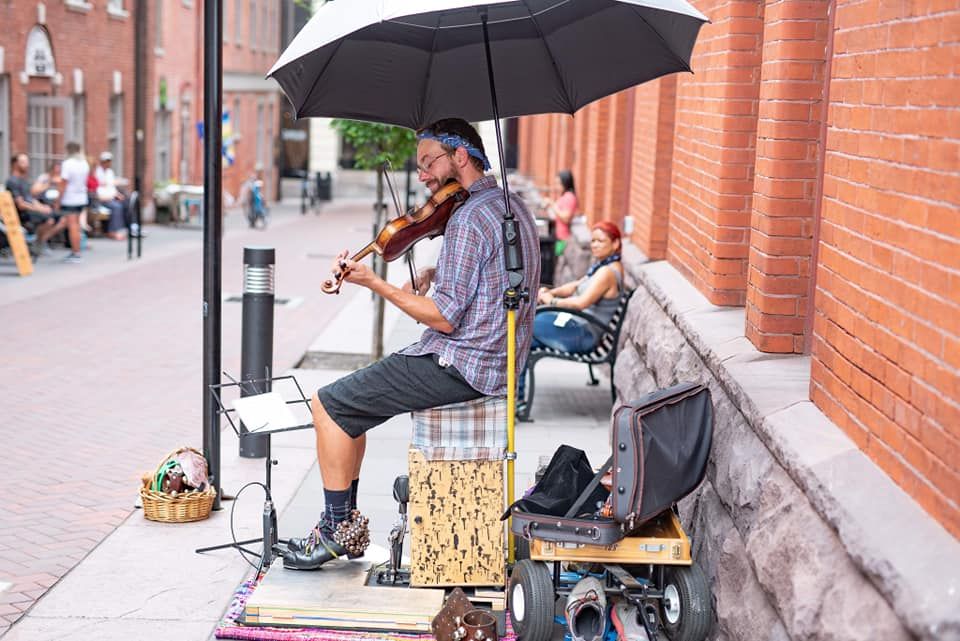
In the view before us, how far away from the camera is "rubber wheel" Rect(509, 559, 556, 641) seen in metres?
4.71

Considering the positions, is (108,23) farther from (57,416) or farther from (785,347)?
(785,347)

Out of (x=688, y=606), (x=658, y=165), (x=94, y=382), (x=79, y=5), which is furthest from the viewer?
(x=79, y=5)

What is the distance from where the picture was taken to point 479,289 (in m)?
5.06

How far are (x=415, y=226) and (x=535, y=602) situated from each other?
1.43 meters

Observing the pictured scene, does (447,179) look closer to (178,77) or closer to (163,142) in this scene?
(163,142)

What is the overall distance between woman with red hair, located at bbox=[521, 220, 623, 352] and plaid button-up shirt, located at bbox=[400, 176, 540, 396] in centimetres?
387

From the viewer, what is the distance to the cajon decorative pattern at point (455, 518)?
5.13 meters

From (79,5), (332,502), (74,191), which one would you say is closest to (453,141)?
(332,502)

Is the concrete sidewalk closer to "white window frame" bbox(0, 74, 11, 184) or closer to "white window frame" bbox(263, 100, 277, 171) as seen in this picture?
"white window frame" bbox(0, 74, 11, 184)

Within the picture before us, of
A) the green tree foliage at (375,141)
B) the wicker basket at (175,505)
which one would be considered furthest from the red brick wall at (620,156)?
the wicker basket at (175,505)

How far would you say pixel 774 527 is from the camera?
402cm

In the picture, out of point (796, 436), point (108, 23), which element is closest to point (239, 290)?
point (108, 23)

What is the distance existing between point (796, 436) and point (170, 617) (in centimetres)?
246

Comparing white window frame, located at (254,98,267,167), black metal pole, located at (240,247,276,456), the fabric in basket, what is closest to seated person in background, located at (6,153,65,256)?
black metal pole, located at (240,247,276,456)
